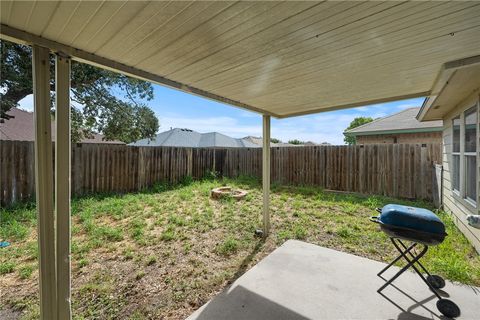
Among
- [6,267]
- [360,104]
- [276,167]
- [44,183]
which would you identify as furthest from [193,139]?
[44,183]

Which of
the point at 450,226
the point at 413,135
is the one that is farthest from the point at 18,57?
the point at 413,135

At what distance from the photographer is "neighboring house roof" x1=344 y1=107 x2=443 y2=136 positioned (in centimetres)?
846

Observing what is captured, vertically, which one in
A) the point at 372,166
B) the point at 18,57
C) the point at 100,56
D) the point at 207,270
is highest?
the point at 18,57

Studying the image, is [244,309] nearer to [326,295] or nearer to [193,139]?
[326,295]

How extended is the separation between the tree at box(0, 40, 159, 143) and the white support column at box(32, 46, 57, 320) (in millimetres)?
5145

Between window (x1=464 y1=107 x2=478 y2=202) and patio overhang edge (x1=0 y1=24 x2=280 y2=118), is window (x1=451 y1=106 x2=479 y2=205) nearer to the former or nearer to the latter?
window (x1=464 y1=107 x2=478 y2=202)

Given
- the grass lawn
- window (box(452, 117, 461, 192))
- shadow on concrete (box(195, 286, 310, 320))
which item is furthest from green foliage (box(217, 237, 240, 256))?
window (box(452, 117, 461, 192))

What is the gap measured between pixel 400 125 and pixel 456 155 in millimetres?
6741

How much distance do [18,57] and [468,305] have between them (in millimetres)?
8165

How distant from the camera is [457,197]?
349 centimetres

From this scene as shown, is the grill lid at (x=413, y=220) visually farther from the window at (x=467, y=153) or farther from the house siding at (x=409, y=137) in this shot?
the house siding at (x=409, y=137)

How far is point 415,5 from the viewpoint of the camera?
42.6 inches

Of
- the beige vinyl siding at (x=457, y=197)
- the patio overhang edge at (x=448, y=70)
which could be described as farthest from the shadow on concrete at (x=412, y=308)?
the patio overhang edge at (x=448, y=70)

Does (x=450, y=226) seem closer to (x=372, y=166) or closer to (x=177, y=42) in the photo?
(x=372, y=166)
